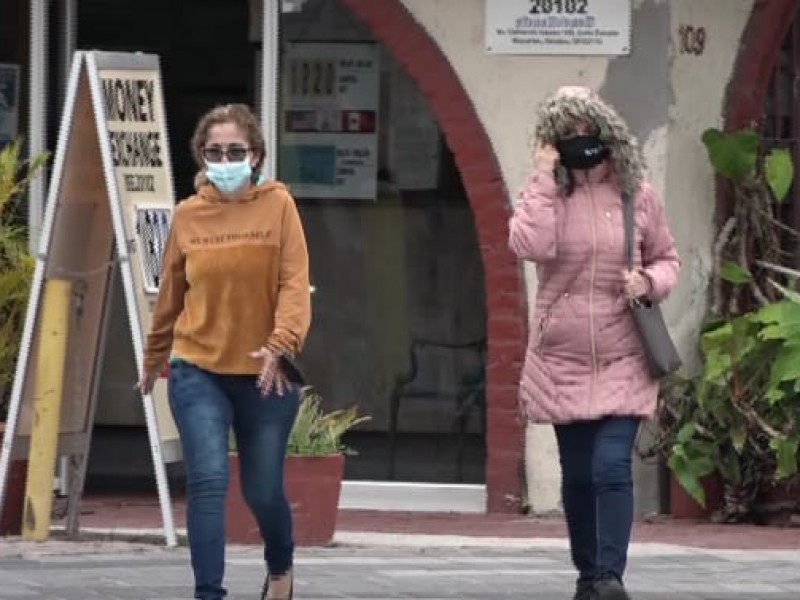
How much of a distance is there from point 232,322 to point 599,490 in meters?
1.31

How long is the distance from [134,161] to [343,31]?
2.74 meters

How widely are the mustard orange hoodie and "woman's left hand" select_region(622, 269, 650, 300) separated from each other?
3.44 ft

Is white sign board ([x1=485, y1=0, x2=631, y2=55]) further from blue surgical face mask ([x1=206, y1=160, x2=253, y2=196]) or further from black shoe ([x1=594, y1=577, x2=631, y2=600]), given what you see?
black shoe ([x1=594, y1=577, x2=631, y2=600])

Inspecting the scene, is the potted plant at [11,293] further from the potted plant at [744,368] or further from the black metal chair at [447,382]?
the potted plant at [744,368]

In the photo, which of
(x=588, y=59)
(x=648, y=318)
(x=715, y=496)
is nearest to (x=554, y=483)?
(x=715, y=496)

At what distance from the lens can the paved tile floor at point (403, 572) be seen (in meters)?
8.66

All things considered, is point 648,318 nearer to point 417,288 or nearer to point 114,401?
point 417,288

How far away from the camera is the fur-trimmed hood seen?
26.0 feet

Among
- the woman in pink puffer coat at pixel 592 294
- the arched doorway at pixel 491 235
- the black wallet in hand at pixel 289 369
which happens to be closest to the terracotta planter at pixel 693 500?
the arched doorway at pixel 491 235

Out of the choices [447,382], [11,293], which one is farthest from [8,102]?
[447,382]

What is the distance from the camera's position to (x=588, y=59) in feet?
38.5

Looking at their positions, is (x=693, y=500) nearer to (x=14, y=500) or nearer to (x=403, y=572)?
(x=403, y=572)

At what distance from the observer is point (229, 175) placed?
7715 mm

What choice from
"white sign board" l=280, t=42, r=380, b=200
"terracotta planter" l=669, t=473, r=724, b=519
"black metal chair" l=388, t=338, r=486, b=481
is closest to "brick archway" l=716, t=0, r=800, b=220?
"terracotta planter" l=669, t=473, r=724, b=519
